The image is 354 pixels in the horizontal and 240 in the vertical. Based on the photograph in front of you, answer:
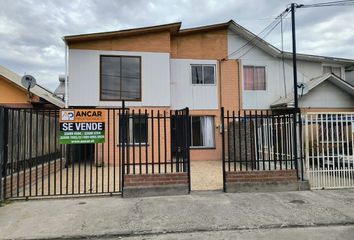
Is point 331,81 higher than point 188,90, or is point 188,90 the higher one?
A: point 331,81

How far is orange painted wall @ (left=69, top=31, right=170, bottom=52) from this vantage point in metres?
13.9

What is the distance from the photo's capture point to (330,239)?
16.0ft

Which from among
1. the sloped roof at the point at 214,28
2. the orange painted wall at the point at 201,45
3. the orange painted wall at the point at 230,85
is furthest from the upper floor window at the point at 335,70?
the orange painted wall at the point at 201,45

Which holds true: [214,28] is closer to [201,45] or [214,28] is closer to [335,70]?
[201,45]

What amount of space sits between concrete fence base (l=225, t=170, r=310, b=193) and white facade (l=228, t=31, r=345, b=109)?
8711 millimetres

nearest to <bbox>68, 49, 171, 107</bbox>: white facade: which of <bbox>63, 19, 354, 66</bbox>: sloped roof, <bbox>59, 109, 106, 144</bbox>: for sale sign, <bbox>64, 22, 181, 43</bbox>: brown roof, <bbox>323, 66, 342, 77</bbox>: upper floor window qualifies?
<bbox>64, 22, 181, 43</bbox>: brown roof

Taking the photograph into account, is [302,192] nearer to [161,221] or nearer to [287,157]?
[287,157]

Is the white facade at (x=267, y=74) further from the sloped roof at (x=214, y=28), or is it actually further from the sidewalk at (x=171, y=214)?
the sidewalk at (x=171, y=214)

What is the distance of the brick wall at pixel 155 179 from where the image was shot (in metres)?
7.50

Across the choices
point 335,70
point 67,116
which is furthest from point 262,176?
point 335,70

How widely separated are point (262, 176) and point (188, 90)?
8683mm

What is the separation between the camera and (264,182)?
800cm

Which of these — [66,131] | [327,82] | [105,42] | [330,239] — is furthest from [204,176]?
[327,82]

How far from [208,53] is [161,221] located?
12072mm
